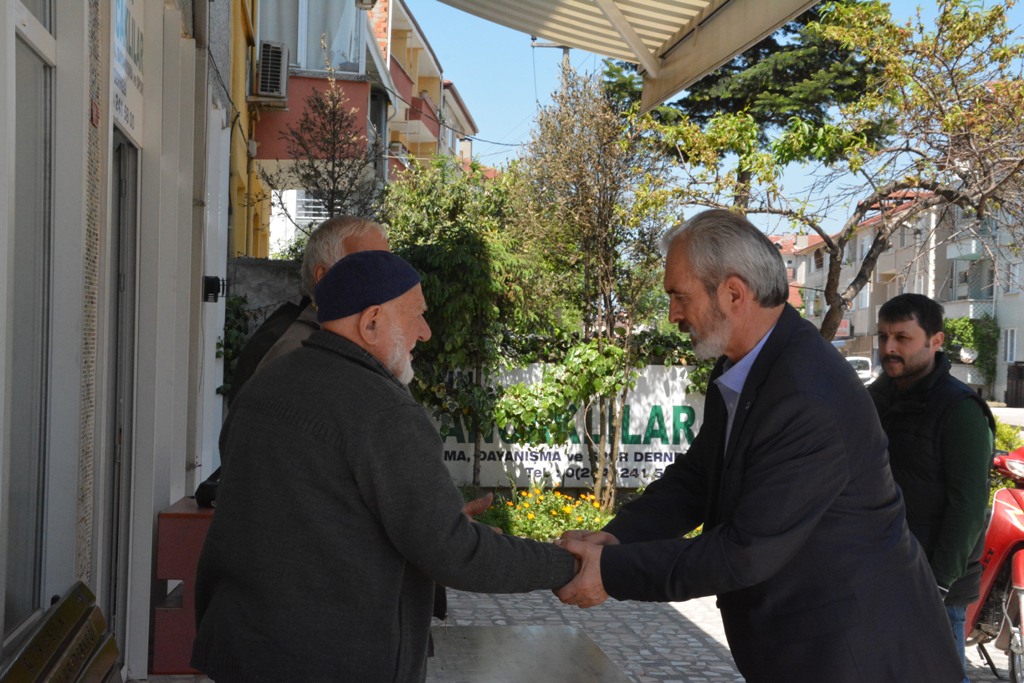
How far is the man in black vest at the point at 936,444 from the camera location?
13.4ft

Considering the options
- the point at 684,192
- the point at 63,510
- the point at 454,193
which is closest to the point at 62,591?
the point at 63,510

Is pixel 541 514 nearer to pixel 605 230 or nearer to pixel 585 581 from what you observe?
pixel 605 230

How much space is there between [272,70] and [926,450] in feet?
44.4

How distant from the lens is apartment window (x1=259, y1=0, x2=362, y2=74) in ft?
66.4

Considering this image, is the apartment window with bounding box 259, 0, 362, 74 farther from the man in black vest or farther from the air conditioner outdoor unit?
the man in black vest

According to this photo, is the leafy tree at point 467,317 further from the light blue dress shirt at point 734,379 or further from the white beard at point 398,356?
the white beard at point 398,356

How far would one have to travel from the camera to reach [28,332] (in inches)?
134

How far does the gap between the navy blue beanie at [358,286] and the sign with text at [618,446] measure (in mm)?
8834

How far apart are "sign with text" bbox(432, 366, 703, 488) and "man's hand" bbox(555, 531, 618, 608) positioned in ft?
28.0

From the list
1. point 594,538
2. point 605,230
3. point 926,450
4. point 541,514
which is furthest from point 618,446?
point 594,538

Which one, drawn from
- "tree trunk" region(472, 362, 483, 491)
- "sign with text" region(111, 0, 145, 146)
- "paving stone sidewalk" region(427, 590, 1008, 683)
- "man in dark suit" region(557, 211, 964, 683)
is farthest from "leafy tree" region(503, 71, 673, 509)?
"man in dark suit" region(557, 211, 964, 683)

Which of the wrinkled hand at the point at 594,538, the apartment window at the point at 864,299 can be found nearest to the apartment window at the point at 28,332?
the wrinkled hand at the point at 594,538

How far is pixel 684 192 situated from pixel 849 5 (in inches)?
105

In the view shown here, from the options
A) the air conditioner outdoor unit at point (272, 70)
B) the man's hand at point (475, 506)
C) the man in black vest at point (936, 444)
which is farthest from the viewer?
the air conditioner outdoor unit at point (272, 70)
